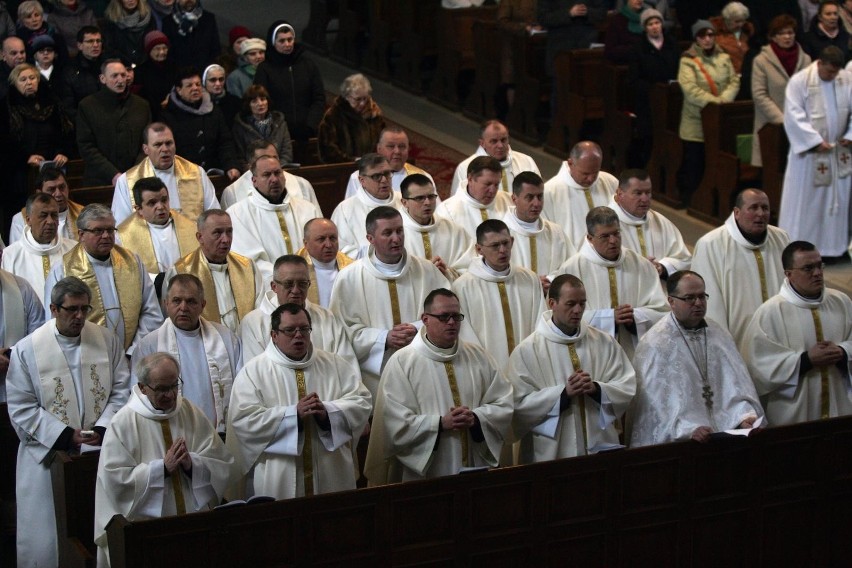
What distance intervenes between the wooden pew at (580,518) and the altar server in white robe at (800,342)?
23.1 inches

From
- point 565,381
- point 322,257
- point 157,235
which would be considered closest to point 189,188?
point 157,235

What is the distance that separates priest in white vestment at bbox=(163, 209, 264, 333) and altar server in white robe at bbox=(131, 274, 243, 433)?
2.35 ft

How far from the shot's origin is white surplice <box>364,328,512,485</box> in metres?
7.23

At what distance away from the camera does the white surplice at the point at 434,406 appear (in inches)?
285

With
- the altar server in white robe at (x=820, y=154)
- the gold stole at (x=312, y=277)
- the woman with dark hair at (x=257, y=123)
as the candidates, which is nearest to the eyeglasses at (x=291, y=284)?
the gold stole at (x=312, y=277)

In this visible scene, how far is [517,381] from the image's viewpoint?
7.51m

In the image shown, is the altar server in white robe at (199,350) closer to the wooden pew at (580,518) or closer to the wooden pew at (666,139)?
the wooden pew at (580,518)

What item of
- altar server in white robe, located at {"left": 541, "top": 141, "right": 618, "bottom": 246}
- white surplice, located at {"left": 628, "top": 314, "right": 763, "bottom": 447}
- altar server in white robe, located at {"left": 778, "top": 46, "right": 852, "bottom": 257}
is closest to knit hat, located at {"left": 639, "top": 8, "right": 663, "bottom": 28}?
altar server in white robe, located at {"left": 778, "top": 46, "right": 852, "bottom": 257}

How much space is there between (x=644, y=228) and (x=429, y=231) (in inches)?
53.1

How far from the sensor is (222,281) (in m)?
8.57

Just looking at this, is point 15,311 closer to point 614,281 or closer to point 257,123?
point 257,123

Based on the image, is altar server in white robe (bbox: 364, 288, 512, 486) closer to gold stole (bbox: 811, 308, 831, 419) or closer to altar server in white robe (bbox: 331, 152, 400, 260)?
gold stole (bbox: 811, 308, 831, 419)

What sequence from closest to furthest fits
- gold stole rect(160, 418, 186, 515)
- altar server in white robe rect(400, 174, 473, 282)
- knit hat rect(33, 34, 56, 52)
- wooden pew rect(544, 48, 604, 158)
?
gold stole rect(160, 418, 186, 515)
altar server in white robe rect(400, 174, 473, 282)
knit hat rect(33, 34, 56, 52)
wooden pew rect(544, 48, 604, 158)

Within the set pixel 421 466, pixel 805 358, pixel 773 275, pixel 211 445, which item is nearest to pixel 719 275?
pixel 773 275
